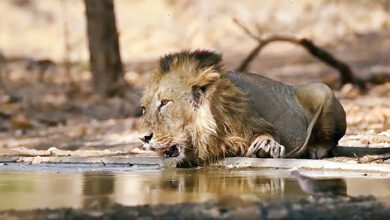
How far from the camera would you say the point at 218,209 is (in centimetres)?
470

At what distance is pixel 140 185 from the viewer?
5930mm

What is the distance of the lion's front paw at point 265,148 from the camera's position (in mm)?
6914

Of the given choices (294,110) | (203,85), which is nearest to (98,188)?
(203,85)

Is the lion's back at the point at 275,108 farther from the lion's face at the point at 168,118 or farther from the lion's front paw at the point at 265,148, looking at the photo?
the lion's face at the point at 168,118

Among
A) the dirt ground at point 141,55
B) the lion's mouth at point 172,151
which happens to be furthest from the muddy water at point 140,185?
the dirt ground at point 141,55

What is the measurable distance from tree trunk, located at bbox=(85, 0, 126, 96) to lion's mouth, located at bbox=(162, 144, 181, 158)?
754 cm

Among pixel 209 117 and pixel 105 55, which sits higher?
pixel 105 55

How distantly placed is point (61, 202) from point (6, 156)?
2.78m

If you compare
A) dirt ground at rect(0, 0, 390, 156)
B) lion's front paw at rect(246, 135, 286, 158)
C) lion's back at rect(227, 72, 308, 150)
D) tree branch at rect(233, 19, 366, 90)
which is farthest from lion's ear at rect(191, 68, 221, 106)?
tree branch at rect(233, 19, 366, 90)

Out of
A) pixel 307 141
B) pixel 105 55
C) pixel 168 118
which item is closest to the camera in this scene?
pixel 168 118

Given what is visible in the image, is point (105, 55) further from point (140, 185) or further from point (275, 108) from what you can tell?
point (140, 185)

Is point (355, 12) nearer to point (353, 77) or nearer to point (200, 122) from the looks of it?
point (353, 77)

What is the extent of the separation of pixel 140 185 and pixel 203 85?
1.28m

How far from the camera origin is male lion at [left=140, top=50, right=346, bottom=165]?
22.4ft
